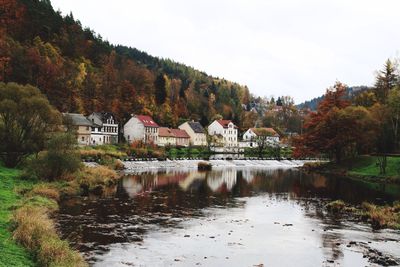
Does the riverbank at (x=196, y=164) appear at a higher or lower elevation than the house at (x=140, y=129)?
lower

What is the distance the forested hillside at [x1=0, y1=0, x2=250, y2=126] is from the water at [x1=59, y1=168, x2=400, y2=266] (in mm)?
59541

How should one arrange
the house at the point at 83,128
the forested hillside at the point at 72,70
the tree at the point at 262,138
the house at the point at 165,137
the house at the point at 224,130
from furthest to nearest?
the house at the point at 224,130 → the tree at the point at 262,138 → the house at the point at 165,137 → the house at the point at 83,128 → the forested hillside at the point at 72,70

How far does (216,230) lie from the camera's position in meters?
26.8

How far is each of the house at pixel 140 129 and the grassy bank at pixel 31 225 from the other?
244 ft

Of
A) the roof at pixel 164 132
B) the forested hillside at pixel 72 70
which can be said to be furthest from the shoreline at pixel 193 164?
the roof at pixel 164 132

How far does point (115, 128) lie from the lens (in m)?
108

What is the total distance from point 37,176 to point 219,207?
17.9 metres

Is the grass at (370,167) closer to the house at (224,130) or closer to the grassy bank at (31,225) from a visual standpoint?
the grassy bank at (31,225)

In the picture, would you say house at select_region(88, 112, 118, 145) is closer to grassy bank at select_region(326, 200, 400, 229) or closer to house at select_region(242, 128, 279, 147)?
house at select_region(242, 128, 279, 147)

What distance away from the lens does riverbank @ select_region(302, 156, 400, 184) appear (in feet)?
200

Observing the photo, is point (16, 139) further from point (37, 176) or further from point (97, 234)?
point (97, 234)

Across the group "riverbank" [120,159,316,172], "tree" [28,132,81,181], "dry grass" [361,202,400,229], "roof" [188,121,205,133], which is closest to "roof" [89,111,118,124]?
"riverbank" [120,159,316,172]

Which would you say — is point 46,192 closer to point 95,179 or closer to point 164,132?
point 95,179

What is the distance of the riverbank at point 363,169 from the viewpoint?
60903 mm
